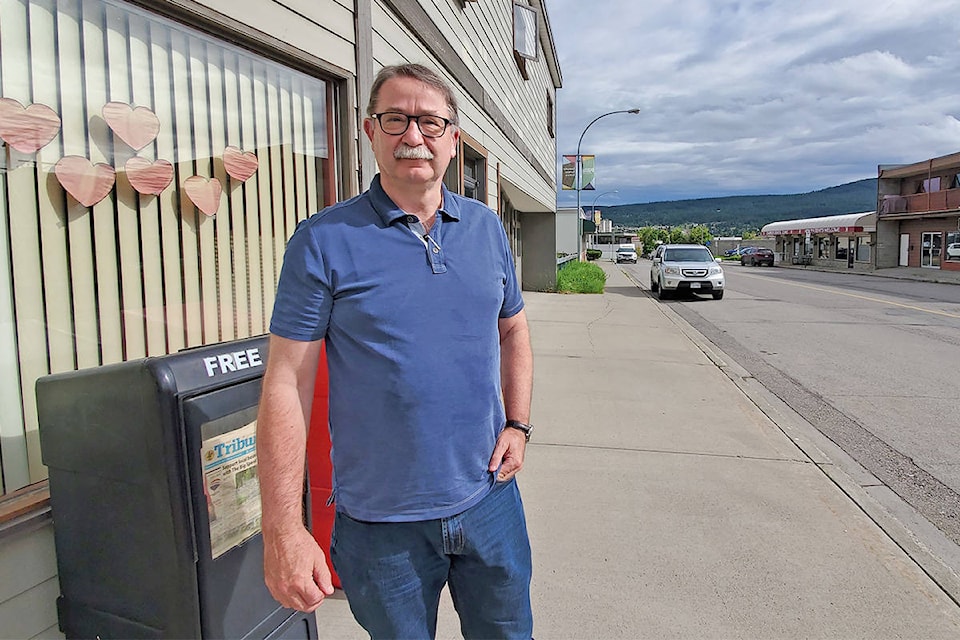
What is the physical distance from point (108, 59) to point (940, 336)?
12433 mm

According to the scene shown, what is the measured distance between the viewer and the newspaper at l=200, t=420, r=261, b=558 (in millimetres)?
1837

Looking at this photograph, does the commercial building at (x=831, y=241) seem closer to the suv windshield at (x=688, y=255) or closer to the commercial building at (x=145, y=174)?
the suv windshield at (x=688, y=255)

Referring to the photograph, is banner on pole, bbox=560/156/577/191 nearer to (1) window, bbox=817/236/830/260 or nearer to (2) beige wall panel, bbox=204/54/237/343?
(2) beige wall panel, bbox=204/54/237/343

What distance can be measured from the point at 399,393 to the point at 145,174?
178 cm

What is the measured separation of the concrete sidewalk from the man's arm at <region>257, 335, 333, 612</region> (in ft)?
4.15

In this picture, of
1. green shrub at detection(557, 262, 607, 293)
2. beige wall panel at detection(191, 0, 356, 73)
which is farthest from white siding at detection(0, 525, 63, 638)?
green shrub at detection(557, 262, 607, 293)

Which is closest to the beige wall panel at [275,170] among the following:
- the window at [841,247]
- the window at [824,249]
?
the window at [841,247]

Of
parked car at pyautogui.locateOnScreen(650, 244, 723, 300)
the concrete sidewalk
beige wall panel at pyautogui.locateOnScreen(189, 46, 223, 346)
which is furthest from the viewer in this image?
parked car at pyautogui.locateOnScreen(650, 244, 723, 300)

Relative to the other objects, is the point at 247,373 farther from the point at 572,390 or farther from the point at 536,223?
the point at 536,223

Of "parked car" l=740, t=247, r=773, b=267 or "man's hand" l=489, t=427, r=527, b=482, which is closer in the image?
"man's hand" l=489, t=427, r=527, b=482

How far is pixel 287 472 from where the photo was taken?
4.86ft

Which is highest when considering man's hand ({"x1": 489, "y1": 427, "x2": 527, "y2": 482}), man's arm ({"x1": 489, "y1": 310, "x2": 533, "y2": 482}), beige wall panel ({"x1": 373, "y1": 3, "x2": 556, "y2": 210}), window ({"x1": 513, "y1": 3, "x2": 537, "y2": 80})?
window ({"x1": 513, "y1": 3, "x2": 537, "y2": 80})

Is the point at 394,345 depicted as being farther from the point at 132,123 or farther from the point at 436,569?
the point at 132,123

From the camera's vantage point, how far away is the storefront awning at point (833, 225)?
127ft
